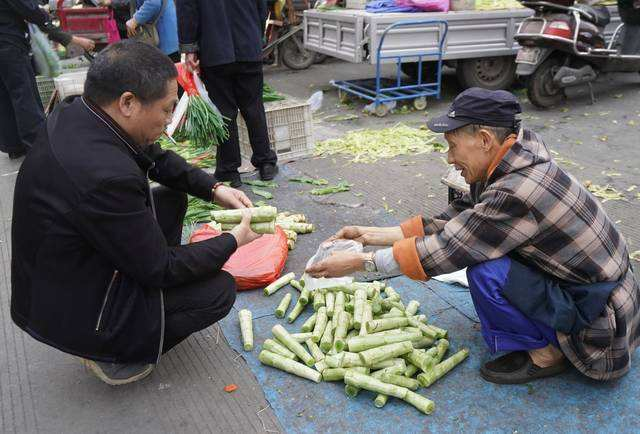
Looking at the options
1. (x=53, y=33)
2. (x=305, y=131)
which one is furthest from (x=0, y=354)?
(x=53, y=33)

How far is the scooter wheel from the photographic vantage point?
23.0 feet

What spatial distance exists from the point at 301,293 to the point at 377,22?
4611mm

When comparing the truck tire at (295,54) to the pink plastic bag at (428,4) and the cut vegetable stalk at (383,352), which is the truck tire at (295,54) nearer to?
the pink plastic bag at (428,4)

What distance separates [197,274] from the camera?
237 centimetres

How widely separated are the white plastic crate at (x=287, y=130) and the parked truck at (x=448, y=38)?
5.45 ft

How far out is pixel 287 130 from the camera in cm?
567

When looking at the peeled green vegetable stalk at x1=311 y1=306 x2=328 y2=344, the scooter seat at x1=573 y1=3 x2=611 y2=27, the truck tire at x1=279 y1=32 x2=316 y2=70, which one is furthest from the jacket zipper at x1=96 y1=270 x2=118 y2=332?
the truck tire at x1=279 y1=32 x2=316 y2=70

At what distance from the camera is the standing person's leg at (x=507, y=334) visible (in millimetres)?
2289

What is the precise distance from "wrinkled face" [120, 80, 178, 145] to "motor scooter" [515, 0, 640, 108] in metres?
5.69

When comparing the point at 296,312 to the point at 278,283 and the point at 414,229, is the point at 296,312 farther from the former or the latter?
the point at 414,229

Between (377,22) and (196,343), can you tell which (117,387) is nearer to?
(196,343)

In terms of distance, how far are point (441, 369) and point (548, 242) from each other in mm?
755

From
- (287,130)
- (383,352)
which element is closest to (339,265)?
(383,352)

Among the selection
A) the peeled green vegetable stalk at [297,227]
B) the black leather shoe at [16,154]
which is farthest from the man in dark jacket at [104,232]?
the black leather shoe at [16,154]
